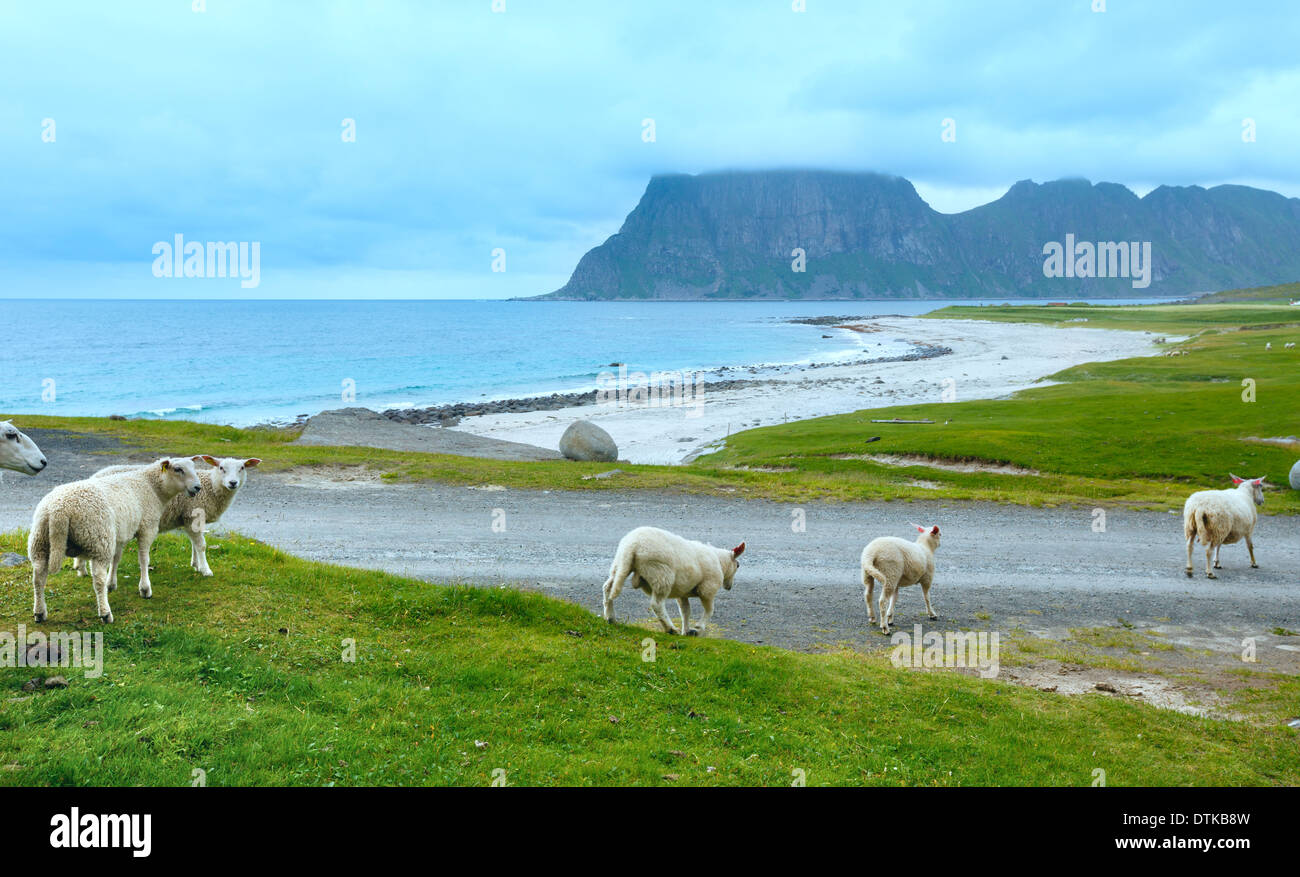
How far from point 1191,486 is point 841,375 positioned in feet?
215

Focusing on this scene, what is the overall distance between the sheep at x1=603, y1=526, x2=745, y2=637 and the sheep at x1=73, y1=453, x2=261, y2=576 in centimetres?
645

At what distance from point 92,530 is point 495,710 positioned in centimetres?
587

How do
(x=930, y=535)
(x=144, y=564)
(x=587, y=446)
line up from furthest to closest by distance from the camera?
(x=587, y=446) → (x=930, y=535) → (x=144, y=564)

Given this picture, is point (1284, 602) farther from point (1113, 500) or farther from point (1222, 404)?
point (1222, 404)

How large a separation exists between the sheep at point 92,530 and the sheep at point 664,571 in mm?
6946

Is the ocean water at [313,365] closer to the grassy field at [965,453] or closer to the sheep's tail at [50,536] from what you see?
the grassy field at [965,453]

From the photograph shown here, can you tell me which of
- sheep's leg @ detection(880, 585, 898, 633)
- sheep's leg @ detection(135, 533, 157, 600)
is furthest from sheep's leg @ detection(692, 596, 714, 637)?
sheep's leg @ detection(135, 533, 157, 600)

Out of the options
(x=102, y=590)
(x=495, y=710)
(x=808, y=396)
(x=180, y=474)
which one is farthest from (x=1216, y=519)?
(x=808, y=396)

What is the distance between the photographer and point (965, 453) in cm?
3700

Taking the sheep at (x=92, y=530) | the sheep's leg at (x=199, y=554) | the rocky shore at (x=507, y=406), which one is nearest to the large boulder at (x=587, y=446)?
the rocky shore at (x=507, y=406)

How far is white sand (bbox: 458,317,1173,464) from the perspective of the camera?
56.0m

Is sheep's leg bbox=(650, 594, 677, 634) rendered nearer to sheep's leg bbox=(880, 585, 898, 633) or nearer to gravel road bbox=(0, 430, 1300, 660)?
gravel road bbox=(0, 430, 1300, 660)

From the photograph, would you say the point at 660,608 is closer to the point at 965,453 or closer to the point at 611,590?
the point at 611,590
